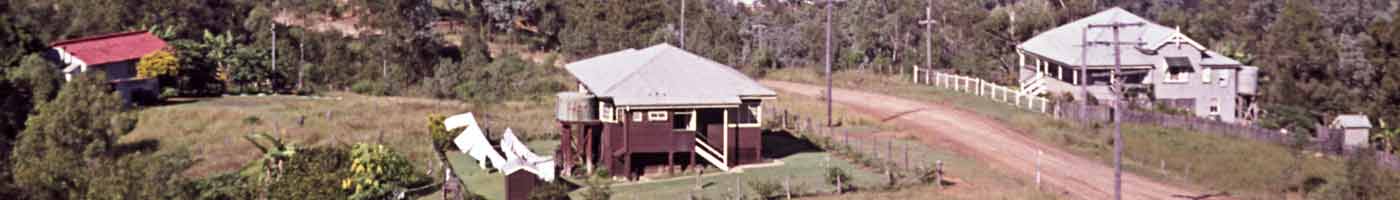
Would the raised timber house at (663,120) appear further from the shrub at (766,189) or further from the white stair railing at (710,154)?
the shrub at (766,189)

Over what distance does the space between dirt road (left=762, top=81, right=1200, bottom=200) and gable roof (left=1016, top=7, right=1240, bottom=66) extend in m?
5.24

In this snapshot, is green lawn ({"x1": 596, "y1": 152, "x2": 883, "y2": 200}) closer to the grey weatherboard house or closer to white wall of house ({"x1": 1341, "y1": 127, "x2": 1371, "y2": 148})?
the grey weatherboard house

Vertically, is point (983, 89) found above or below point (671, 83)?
below

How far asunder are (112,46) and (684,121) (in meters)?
37.2

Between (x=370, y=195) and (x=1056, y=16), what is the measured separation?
5330 centimetres

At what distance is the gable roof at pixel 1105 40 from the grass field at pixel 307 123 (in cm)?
1965

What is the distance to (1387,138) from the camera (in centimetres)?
5434

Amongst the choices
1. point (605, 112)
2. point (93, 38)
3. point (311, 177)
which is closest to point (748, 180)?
point (605, 112)

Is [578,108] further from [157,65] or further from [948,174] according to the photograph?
[157,65]

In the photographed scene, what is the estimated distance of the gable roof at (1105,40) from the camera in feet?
193

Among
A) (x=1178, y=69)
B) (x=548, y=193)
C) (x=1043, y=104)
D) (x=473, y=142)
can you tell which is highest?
(x=1178, y=69)

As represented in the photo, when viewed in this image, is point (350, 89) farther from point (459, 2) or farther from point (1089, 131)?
point (1089, 131)

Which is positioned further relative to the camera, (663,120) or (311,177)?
(663,120)

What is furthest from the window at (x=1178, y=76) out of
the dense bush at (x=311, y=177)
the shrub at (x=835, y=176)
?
the dense bush at (x=311, y=177)
